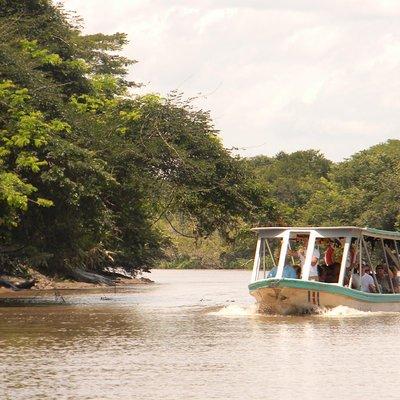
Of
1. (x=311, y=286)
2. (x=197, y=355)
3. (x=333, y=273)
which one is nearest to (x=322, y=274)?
(x=333, y=273)

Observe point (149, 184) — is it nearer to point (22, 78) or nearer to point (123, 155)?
point (123, 155)

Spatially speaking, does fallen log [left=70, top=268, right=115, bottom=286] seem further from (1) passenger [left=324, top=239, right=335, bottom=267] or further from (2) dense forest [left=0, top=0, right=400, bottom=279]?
(1) passenger [left=324, top=239, right=335, bottom=267]

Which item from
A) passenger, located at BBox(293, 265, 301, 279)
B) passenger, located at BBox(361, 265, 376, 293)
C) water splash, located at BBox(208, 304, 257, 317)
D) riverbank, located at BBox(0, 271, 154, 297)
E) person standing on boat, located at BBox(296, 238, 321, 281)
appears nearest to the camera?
person standing on boat, located at BBox(296, 238, 321, 281)

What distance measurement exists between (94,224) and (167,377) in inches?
623

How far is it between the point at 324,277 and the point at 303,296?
1665 millimetres

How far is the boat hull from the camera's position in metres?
27.4

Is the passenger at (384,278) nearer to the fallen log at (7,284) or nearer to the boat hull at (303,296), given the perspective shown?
the boat hull at (303,296)

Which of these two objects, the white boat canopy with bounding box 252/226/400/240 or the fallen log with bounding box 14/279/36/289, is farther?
the fallen log with bounding box 14/279/36/289

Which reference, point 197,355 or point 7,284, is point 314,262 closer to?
point 197,355

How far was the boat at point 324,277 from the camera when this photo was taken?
1091 inches

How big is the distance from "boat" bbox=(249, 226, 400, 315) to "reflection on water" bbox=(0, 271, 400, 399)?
48 cm

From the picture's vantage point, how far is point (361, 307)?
28578 millimetres

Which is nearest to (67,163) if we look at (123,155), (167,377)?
(123,155)

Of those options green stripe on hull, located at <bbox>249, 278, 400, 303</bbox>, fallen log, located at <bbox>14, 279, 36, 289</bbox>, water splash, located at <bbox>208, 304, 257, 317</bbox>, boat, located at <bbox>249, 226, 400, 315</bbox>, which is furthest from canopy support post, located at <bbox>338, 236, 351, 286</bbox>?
fallen log, located at <bbox>14, 279, 36, 289</bbox>
